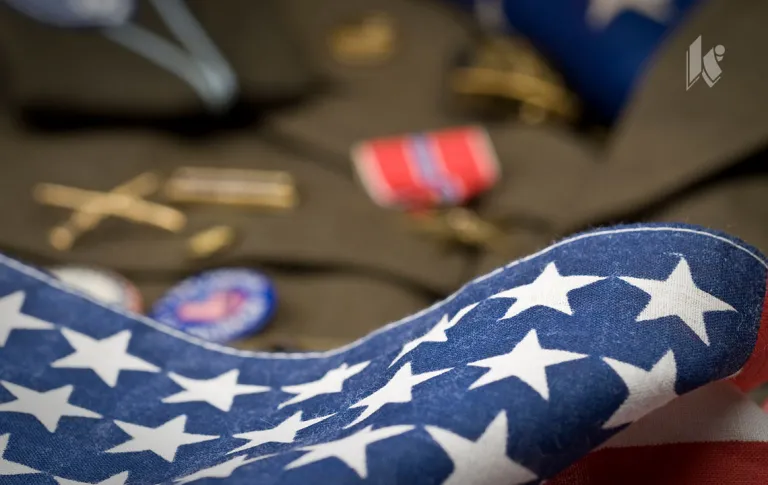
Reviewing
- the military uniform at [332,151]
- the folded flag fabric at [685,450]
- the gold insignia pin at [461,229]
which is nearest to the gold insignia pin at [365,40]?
the military uniform at [332,151]

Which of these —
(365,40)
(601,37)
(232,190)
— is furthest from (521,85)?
(232,190)

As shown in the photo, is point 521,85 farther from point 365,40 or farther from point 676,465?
point 676,465

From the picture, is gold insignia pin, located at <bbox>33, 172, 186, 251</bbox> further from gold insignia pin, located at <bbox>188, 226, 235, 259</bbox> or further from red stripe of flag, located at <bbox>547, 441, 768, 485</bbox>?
red stripe of flag, located at <bbox>547, 441, 768, 485</bbox>

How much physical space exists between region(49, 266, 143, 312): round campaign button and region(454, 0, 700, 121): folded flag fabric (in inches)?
21.8

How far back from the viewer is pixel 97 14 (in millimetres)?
826

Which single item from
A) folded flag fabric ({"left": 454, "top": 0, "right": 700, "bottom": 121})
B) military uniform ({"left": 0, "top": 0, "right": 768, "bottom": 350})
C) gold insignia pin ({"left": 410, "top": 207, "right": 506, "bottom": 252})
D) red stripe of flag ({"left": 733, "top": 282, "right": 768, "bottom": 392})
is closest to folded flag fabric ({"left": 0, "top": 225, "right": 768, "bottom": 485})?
red stripe of flag ({"left": 733, "top": 282, "right": 768, "bottom": 392})

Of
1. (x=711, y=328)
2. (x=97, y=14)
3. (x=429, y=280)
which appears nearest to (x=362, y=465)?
(x=711, y=328)

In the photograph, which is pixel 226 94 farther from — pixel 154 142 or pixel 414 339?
pixel 414 339

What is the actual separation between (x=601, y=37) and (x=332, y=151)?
1.13 ft

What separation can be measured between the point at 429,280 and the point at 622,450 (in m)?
0.29

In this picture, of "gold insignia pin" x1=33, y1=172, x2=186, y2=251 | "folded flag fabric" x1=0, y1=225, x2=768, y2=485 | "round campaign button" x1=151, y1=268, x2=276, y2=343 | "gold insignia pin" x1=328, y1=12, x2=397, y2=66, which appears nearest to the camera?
"folded flag fabric" x1=0, y1=225, x2=768, y2=485

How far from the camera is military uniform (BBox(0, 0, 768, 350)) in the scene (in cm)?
58

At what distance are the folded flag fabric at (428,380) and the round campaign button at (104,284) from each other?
0.10m

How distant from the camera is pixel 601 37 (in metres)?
0.85
